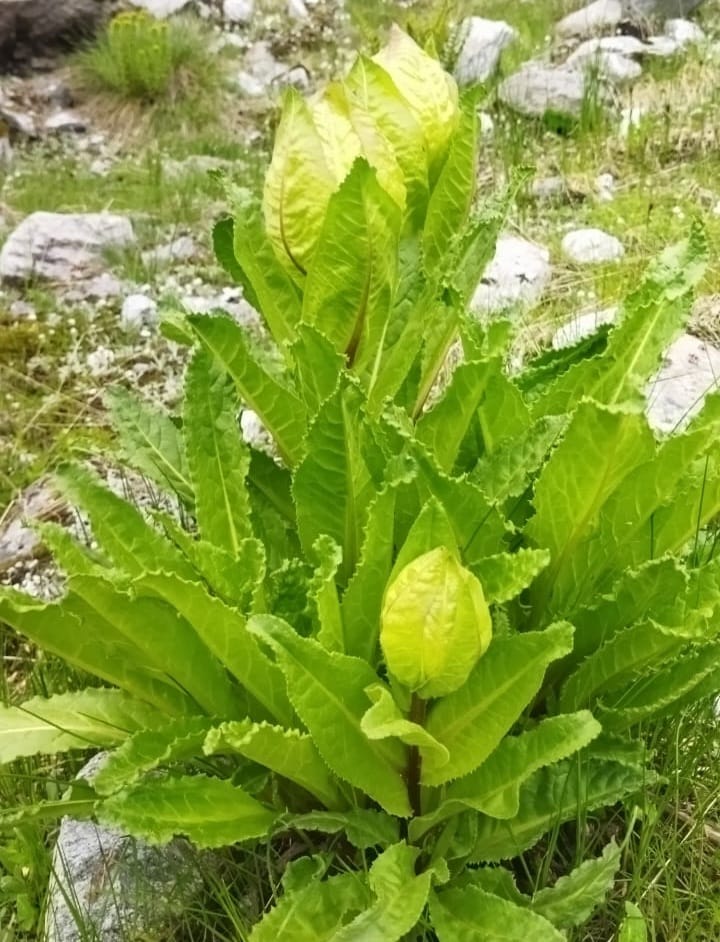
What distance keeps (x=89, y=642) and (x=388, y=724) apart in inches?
18.7

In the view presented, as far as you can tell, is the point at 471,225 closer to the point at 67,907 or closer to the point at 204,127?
the point at 67,907

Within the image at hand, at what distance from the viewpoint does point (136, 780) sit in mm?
A: 1210

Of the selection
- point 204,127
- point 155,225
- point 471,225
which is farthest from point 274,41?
point 471,225

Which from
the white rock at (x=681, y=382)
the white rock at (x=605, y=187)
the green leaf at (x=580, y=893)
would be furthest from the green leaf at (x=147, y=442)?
the white rock at (x=605, y=187)

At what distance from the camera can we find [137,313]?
404cm

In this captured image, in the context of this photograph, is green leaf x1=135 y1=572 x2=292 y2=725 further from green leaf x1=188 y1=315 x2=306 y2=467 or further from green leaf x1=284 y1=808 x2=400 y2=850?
green leaf x1=188 y1=315 x2=306 y2=467

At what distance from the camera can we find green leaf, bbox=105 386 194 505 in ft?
5.06

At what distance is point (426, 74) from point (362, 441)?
1.52 feet

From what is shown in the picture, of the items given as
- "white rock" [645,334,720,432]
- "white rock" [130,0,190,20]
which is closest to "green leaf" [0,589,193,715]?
"white rock" [645,334,720,432]

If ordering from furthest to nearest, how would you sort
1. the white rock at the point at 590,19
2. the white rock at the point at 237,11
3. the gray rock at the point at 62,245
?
the white rock at the point at 237,11
the white rock at the point at 590,19
the gray rock at the point at 62,245

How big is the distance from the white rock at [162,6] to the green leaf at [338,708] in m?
10.3

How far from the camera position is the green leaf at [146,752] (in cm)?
113

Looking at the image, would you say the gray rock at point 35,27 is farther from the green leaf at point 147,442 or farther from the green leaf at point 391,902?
the green leaf at point 391,902

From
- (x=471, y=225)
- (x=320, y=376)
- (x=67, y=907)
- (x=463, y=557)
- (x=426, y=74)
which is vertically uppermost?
(x=426, y=74)
